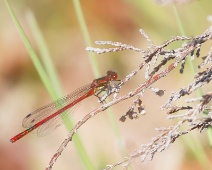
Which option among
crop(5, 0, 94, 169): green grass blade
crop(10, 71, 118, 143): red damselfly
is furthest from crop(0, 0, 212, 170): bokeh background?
crop(5, 0, 94, 169): green grass blade

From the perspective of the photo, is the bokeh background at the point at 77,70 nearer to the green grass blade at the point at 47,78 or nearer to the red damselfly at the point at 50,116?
the red damselfly at the point at 50,116

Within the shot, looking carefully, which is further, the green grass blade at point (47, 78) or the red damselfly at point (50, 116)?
the red damselfly at point (50, 116)

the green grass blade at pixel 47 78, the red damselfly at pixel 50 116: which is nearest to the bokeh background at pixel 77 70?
the red damselfly at pixel 50 116

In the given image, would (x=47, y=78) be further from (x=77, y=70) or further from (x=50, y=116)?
(x=77, y=70)

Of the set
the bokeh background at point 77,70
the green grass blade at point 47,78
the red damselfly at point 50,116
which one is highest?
the bokeh background at point 77,70

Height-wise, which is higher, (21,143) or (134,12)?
(134,12)

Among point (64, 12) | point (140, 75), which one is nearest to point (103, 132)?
point (140, 75)

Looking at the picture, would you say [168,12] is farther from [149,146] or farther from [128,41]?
[149,146]

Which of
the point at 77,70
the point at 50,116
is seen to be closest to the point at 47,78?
the point at 50,116
